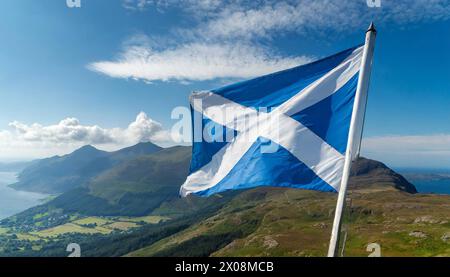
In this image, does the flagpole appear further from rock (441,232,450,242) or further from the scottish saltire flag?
rock (441,232,450,242)

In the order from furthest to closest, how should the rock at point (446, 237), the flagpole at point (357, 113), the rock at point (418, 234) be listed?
the rock at point (418, 234)
the rock at point (446, 237)
the flagpole at point (357, 113)

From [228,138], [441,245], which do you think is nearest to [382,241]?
[441,245]

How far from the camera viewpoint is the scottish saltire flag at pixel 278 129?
11.8 m

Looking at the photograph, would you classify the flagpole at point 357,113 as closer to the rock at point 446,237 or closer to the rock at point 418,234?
the rock at point 446,237

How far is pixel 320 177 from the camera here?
454 inches

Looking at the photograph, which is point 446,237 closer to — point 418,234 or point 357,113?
point 418,234

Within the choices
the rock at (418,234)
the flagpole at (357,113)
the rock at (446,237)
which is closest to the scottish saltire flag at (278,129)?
the flagpole at (357,113)

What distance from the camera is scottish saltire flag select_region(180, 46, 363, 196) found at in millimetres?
11781

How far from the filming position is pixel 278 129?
12.8m

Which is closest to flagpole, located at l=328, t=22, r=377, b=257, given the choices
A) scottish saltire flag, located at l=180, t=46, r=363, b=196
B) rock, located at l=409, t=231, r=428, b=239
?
scottish saltire flag, located at l=180, t=46, r=363, b=196

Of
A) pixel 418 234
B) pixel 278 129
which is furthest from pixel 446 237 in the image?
pixel 278 129
